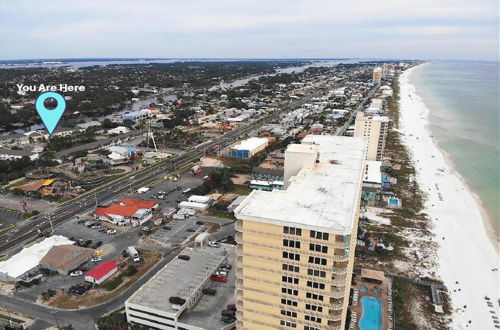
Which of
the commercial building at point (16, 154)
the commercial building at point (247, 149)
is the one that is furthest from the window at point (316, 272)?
the commercial building at point (16, 154)

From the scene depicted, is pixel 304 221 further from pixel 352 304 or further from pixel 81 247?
pixel 81 247

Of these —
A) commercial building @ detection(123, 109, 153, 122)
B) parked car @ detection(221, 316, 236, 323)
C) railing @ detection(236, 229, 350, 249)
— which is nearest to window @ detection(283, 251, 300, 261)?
railing @ detection(236, 229, 350, 249)

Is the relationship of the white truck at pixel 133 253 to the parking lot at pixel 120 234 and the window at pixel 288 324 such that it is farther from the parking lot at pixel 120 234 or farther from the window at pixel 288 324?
the window at pixel 288 324

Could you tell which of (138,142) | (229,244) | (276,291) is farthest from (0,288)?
(138,142)

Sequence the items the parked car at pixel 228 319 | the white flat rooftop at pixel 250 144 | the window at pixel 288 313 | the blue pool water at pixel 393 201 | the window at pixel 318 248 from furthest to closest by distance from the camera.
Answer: the white flat rooftop at pixel 250 144
the blue pool water at pixel 393 201
the parked car at pixel 228 319
the window at pixel 288 313
the window at pixel 318 248

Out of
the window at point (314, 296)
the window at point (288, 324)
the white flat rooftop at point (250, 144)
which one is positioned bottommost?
the white flat rooftop at point (250, 144)
